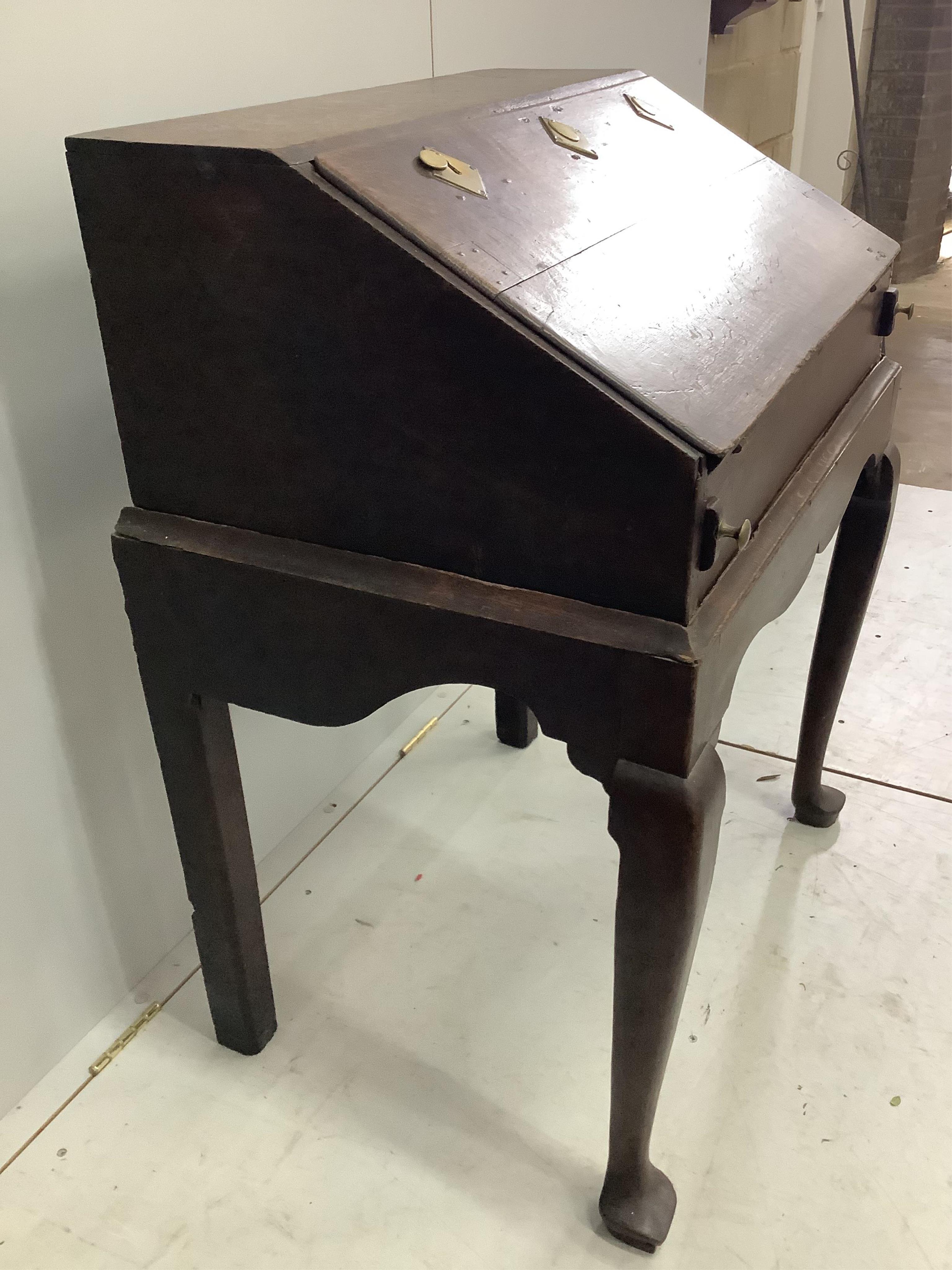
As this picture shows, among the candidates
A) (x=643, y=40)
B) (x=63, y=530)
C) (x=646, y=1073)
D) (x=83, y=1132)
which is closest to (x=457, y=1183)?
(x=646, y=1073)

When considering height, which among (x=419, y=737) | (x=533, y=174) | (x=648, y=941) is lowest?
(x=419, y=737)

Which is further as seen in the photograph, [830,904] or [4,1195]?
[830,904]

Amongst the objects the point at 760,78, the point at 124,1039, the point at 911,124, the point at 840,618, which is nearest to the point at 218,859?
the point at 124,1039

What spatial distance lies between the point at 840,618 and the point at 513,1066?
2.28ft

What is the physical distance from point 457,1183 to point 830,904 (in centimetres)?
63

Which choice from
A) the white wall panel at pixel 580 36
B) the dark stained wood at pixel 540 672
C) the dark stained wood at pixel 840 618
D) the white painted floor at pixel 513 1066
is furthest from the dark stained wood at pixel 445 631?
the white wall panel at pixel 580 36

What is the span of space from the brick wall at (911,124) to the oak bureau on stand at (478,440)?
4017mm

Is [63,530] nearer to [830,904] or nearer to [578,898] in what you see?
[578,898]

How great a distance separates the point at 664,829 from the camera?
2.62 ft

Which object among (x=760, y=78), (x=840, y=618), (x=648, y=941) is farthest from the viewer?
(x=760, y=78)

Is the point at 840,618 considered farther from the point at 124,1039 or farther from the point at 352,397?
the point at 124,1039

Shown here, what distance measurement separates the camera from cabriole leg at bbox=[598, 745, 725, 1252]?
2.60 feet

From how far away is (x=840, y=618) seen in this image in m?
1.39

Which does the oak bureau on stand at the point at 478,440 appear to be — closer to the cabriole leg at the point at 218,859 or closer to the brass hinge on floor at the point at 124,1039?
the cabriole leg at the point at 218,859
